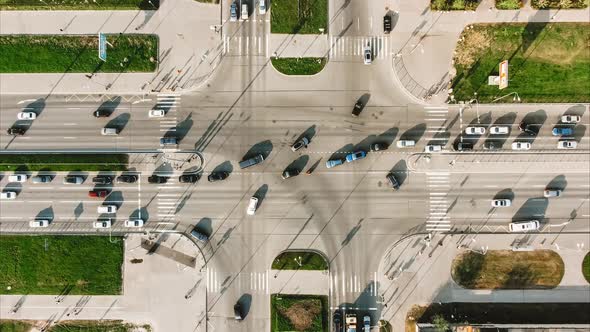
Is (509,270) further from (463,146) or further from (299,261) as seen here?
(299,261)

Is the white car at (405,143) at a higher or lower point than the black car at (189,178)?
higher

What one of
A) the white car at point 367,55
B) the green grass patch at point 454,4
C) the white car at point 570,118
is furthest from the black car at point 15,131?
the white car at point 570,118

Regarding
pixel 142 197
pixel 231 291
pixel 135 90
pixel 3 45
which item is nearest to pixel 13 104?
pixel 3 45

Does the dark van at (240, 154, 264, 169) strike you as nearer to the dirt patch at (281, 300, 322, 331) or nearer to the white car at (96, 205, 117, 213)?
the white car at (96, 205, 117, 213)

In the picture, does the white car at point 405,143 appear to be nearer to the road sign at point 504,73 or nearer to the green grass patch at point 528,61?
the green grass patch at point 528,61

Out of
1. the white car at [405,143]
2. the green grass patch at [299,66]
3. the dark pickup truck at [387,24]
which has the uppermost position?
the dark pickup truck at [387,24]

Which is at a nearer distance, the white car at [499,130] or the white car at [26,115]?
the white car at [499,130]

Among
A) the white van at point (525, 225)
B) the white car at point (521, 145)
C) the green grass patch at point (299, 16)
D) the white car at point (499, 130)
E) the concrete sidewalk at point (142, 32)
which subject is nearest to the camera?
the white van at point (525, 225)

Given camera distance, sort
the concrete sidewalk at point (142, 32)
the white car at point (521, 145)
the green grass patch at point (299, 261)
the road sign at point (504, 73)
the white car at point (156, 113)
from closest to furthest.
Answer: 1. the road sign at point (504, 73)
2. the white car at point (521, 145)
3. the white car at point (156, 113)
4. the green grass patch at point (299, 261)
5. the concrete sidewalk at point (142, 32)

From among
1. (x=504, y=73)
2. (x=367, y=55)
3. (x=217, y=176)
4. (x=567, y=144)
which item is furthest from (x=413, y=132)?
(x=217, y=176)
